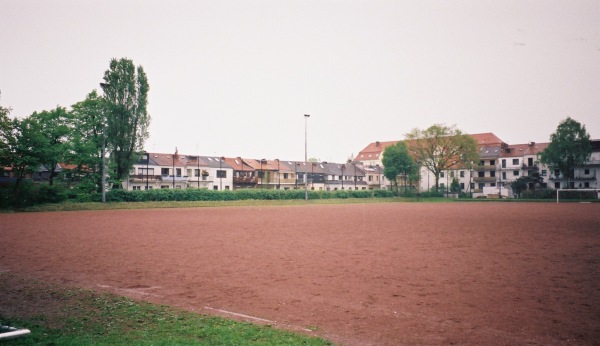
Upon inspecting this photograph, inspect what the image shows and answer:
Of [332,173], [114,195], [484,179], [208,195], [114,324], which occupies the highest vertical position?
[332,173]

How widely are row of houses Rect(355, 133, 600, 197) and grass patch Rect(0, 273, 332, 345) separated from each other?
82503 mm

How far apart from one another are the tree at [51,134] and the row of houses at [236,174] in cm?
1894

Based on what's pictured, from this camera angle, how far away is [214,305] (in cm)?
747

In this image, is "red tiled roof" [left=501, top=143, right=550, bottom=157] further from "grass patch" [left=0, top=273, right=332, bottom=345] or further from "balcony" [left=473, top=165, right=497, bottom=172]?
"grass patch" [left=0, top=273, right=332, bottom=345]

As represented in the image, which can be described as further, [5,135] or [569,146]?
[569,146]

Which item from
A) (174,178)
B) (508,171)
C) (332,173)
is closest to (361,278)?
(174,178)

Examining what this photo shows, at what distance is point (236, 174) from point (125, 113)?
41.4 metres

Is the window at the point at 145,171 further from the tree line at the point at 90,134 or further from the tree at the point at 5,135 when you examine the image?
the tree at the point at 5,135

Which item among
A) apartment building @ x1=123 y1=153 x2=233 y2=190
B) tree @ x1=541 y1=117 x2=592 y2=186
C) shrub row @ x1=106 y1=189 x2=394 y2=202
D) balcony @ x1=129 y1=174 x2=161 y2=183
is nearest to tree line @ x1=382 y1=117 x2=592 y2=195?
tree @ x1=541 y1=117 x2=592 y2=186

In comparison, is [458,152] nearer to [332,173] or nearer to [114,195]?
[332,173]

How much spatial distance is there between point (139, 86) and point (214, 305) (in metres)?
46.4

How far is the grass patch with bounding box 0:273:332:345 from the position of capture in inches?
214

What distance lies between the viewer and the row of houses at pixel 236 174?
73.9 meters

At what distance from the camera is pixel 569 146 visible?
71875 mm
